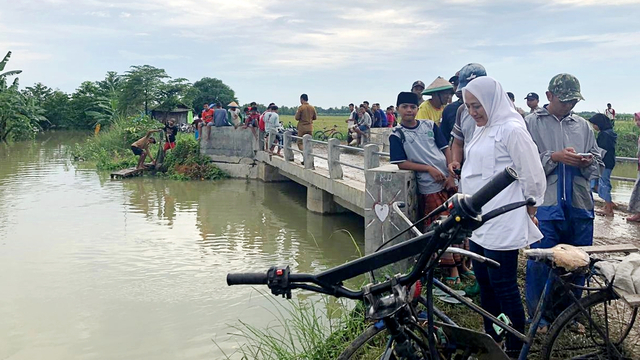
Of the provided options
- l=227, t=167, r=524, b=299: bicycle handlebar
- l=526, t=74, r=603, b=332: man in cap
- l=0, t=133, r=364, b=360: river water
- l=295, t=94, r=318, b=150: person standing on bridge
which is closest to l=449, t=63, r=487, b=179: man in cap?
l=526, t=74, r=603, b=332: man in cap

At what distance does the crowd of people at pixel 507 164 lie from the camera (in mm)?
2875

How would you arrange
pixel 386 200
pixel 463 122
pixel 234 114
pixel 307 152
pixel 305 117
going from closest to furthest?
pixel 463 122 → pixel 386 200 → pixel 307 152 → pixel 305 117 → pixel 234 114

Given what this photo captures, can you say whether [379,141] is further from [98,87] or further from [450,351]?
[98,87]

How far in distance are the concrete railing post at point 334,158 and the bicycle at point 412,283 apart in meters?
8.21

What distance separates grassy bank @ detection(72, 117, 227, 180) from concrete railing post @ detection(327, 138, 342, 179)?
822 centimetres

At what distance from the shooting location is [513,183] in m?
2.90

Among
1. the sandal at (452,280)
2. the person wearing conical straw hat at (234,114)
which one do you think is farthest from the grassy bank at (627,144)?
the sandal at (452,280)

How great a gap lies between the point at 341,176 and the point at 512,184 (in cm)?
781

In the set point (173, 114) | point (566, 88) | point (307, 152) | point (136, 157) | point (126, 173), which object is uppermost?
point (173, 114)

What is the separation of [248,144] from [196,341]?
1245 cm

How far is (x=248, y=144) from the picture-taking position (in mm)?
17828

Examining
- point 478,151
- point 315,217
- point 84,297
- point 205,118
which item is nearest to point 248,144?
point 205,118

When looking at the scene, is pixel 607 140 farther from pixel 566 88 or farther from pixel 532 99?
pixel 566 88

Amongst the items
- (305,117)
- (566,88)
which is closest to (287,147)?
(305,117)
